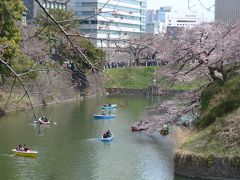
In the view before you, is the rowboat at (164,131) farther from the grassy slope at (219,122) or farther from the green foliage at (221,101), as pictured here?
the green foliage at (221,101)

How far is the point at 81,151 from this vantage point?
1741 cm

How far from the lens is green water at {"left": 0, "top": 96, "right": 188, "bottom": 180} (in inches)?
554

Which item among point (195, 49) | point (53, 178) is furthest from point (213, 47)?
point (53, 178)

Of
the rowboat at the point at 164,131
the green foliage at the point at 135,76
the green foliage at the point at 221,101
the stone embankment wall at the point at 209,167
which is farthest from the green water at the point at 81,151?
the green foliage at the point at 135,76

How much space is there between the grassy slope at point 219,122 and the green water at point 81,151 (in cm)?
132

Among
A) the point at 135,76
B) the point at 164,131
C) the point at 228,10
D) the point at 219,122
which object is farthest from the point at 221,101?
→ the point at 135,76

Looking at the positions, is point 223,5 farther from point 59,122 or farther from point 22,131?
point 22,131

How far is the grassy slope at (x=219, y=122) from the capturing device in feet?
43.1

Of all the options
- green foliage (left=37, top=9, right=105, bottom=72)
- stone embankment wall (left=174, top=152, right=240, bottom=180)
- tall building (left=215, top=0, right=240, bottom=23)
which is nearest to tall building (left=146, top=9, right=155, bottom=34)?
tall building (left=215, top=0, right=240, bottom=23)

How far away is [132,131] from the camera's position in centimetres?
2188

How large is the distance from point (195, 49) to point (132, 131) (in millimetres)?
6266

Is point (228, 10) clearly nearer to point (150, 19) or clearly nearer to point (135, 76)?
point (135, 76)

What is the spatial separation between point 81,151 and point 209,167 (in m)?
5.88

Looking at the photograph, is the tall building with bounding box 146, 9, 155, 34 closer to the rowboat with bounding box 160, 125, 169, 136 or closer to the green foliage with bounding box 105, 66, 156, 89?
the green foliage with bounding box 105, 66, 156, 89
